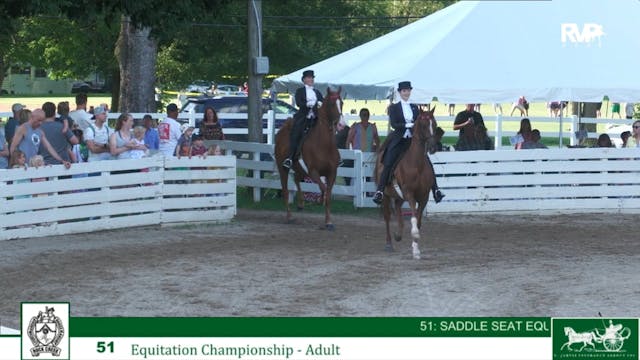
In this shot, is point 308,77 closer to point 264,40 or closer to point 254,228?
point 254,228

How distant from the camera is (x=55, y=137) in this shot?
732 inches

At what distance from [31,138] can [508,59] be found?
8.23 meters

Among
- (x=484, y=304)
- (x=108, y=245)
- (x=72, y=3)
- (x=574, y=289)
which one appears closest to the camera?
(x=484, y=304)

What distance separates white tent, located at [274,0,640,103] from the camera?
20562mm

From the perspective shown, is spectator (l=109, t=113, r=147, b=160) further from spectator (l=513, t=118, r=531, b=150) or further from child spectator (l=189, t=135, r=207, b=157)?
spectator (l=513, t=118, r=531, b=150)

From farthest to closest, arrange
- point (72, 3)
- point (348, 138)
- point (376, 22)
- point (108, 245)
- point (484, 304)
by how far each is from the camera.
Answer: point (376, 22) → point (348, 138) → point (72, 3) → point (108, 245) → point (484, 304)

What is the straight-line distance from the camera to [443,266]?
1516cm

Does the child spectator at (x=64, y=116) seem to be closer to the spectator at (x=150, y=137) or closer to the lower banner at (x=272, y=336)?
the spectator at (x=150, y=137)

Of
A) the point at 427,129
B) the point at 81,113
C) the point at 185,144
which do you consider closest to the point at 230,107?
the point at 81,113

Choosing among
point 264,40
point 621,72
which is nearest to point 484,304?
point 621,72

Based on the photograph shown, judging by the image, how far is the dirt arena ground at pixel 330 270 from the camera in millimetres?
12156

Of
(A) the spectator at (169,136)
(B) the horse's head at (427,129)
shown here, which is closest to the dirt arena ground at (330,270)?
(B) the horse's head at (427,129)

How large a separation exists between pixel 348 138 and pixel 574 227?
5.53 meters

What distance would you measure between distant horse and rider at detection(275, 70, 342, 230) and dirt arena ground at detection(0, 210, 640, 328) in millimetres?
802
